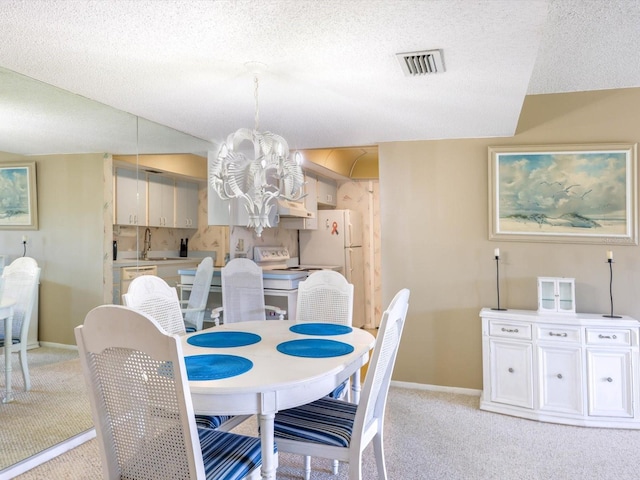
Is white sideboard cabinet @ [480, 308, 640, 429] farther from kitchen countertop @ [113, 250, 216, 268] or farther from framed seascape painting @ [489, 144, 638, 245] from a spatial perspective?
kitchen countertop @ [113, 250, 216, 268]

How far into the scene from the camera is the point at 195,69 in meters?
2.20

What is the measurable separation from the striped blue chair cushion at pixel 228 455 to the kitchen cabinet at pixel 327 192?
4.19 metres

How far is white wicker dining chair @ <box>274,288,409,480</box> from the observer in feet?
5.57

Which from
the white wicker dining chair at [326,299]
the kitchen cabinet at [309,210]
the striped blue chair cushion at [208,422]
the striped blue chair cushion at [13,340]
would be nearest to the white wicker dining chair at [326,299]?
the white wicker dining chair at [326,299]

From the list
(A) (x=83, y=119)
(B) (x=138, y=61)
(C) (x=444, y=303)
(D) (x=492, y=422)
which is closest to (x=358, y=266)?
(C) (x=444, y=303)

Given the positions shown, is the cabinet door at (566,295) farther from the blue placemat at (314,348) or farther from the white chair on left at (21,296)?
the white chair on left at (21,296)

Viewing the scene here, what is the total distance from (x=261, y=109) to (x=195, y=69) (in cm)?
75

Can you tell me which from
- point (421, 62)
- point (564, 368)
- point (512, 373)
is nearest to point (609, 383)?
point (564, 368)

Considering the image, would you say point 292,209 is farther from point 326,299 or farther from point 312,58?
point 312,58

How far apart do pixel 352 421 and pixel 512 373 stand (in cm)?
184

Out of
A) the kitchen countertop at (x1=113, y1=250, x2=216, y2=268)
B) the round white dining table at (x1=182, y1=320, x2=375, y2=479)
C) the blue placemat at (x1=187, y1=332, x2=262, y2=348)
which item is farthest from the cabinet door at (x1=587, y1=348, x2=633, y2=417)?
the kitchen countertop at (x1=113, y1=250, x2=216, y2=268)

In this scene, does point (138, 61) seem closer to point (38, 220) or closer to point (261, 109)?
point (261, 109)

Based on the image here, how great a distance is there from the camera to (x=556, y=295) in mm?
3207

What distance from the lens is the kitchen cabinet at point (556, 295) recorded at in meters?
3.19
